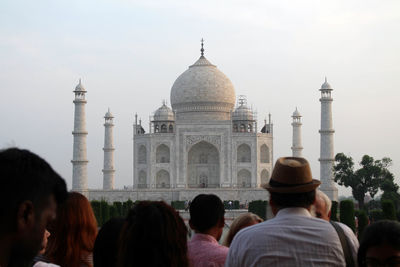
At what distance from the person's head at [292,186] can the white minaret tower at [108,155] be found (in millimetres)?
29367

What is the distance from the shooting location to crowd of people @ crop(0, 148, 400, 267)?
265 cm

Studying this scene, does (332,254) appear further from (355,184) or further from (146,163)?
(146,163)

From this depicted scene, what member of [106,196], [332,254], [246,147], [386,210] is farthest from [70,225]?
[246,147]

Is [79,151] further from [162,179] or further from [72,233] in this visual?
[72,233]

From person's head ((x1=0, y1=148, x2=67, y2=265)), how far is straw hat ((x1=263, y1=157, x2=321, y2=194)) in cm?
137

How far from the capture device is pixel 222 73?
34906 millimetres

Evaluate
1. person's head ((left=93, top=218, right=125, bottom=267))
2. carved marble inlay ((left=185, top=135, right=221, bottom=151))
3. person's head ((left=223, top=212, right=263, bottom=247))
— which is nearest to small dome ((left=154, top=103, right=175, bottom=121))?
carved marble inlay ((left=185, top=135, right=221, bottom=151))

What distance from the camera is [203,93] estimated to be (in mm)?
33656

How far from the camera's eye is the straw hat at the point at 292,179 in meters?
3.05

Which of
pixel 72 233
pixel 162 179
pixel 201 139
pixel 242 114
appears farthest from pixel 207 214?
pixel 242 114

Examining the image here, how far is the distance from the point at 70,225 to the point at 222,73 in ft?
104

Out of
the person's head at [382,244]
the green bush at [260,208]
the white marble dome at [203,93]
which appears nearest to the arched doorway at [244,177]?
the white marble dome at [203,93]

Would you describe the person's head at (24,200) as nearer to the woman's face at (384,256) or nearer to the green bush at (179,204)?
the woman's face at (384,256)

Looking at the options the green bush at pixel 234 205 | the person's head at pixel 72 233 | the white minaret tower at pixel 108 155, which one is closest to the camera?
the person's head at pixel 72 233
